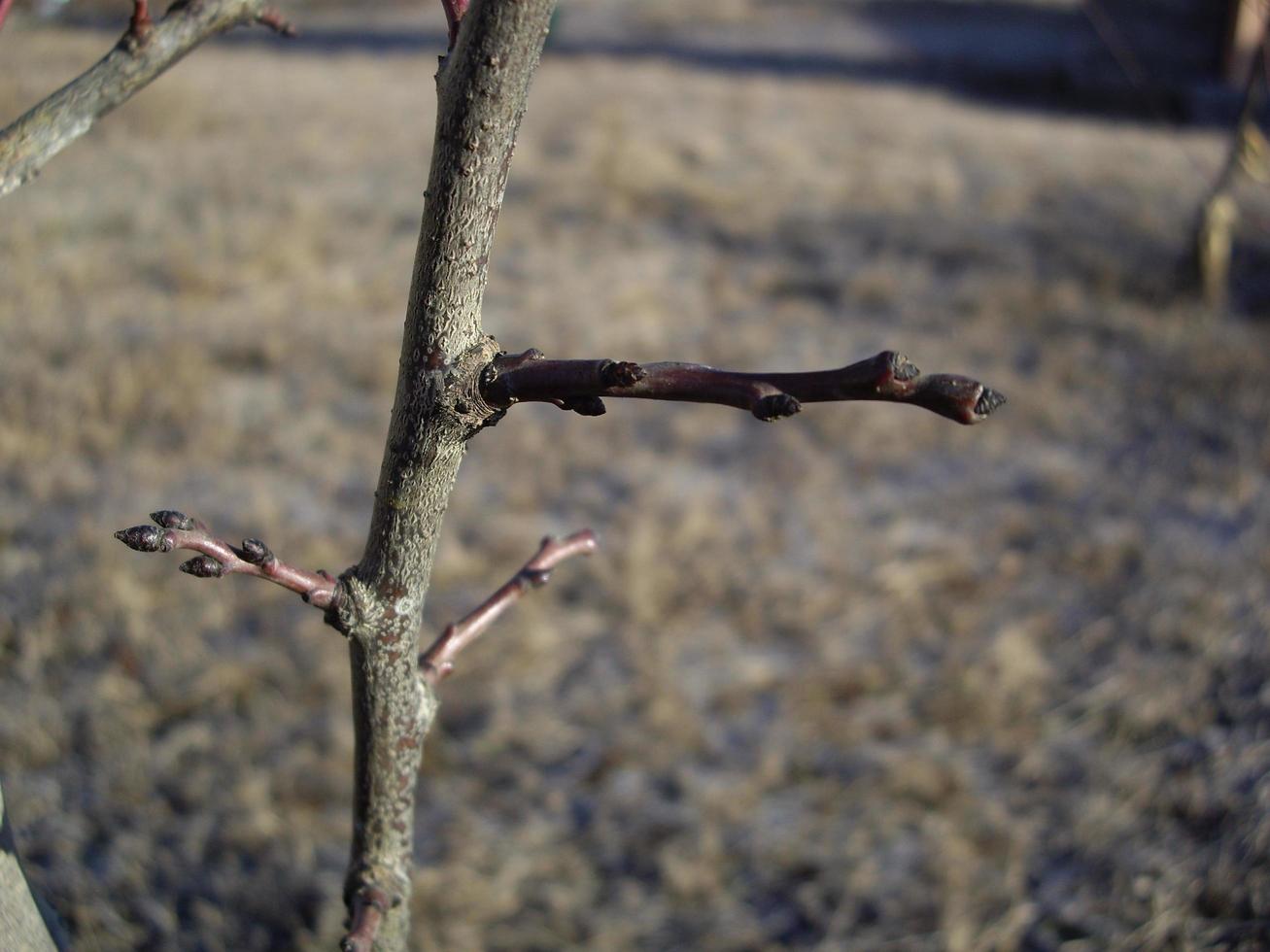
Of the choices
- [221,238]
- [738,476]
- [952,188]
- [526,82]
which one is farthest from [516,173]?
[526,82]

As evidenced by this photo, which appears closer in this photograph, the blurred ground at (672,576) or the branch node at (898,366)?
the branch node at (898,366)

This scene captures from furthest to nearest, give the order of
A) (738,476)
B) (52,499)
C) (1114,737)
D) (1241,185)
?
(1241,185)
(738,476)
(52,499)
(1114,737)

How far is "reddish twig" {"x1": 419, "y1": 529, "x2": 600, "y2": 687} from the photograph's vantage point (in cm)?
104

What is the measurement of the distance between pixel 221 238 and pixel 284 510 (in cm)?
218

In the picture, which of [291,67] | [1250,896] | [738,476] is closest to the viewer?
[1250,896]

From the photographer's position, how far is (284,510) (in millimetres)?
3111

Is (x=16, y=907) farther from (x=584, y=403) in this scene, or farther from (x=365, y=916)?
(x=584, y=403)

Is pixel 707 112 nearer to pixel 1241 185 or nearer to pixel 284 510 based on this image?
pixel 1241 185

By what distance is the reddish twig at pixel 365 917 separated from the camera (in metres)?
0.85

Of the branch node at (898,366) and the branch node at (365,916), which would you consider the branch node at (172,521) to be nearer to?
the branch node at (365,916)

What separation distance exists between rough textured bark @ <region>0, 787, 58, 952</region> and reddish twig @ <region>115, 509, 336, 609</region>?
0.88 feet

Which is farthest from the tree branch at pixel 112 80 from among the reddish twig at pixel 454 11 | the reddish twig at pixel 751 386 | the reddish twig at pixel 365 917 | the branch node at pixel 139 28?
the reddish twig at pixel 365 917

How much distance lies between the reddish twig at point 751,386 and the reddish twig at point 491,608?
1.15ft

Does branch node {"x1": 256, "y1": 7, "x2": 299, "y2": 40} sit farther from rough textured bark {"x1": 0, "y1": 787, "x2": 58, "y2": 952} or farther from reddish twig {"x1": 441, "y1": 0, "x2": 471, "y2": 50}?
rough textured bark {"x1": 0, "y1": 787, "x2": 58, "y2": 952}
